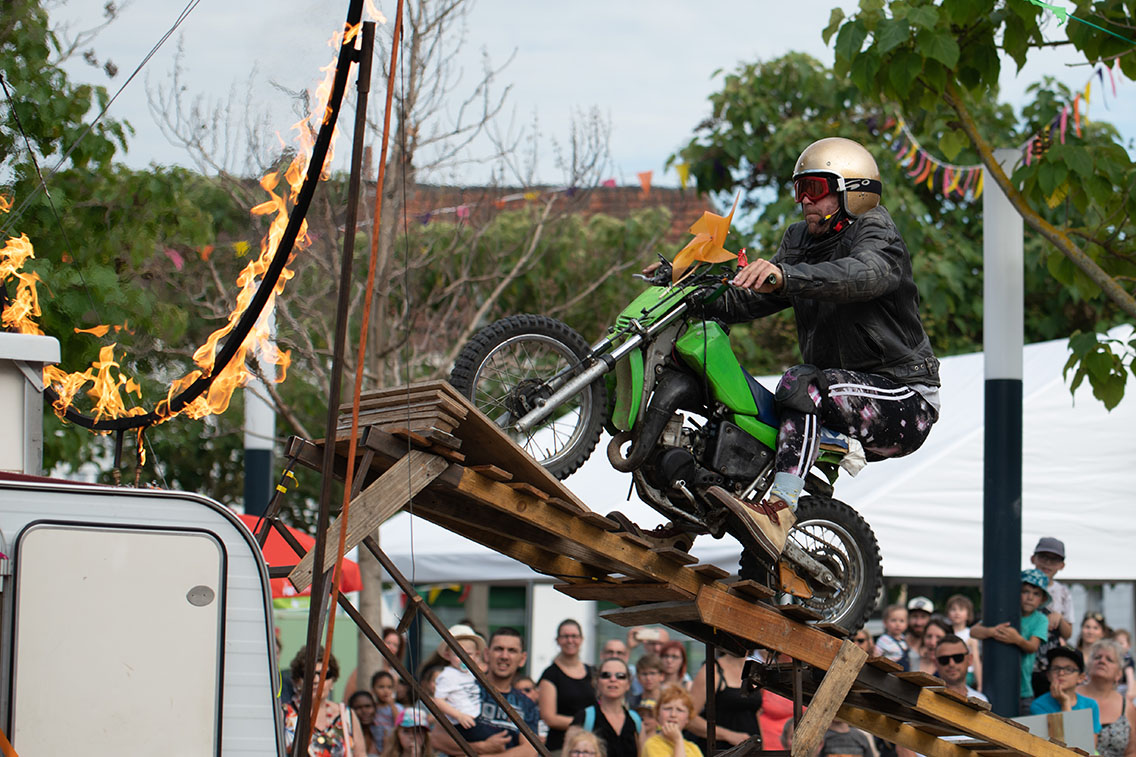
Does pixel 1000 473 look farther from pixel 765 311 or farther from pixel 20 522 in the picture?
pixel 20 522

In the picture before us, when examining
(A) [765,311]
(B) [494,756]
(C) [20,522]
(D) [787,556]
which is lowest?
(B) [494,756]

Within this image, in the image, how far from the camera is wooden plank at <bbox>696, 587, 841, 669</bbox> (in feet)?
18.3

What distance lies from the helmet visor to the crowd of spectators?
277 centimetres

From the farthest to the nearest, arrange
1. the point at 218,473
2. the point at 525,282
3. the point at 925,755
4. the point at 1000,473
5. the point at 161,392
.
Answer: the point at 218,473 < the point at 525,282 < the point at 1000,473 < the point at 925,755 < the point at 161,392

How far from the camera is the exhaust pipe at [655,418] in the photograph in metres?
5.80

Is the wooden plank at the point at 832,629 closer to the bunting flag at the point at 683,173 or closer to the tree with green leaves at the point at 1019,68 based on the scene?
the tree with green leaves at the point at 1019,68

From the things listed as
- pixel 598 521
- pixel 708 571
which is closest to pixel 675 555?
pixel 708 571

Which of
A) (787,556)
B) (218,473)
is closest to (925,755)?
(787,556)

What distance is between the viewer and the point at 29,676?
11.0 ft

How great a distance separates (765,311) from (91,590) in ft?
12.1

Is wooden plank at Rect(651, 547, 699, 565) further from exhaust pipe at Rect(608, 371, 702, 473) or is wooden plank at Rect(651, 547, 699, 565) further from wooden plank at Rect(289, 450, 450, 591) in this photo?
wooden plank at Rect(289, 450, 450, 591)

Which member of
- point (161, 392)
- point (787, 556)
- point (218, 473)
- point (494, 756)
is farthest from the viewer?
point (218, 473)

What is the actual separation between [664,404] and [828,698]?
139 centimetres

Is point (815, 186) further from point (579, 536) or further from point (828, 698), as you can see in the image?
point (828, 698)
